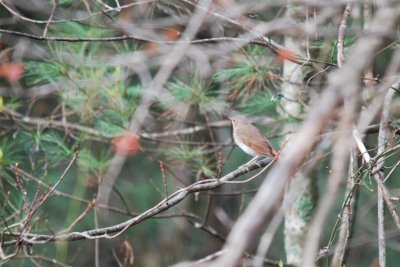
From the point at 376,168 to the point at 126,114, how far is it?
141 centimetres

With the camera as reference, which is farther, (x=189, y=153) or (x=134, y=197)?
(x=134, y=197)

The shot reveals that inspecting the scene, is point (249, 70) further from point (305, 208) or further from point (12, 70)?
point (12, 70)

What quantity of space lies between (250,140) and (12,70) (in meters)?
1.30

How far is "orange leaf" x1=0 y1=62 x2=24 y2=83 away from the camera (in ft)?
11.3

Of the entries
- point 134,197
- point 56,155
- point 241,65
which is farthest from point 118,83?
point 134,197

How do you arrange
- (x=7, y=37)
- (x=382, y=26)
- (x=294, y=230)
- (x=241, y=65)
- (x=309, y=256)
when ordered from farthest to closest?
(x=7, y=37) → (x=294, y=230) → (x=241, y=65) → (x=382, y=26) → (x=309, y=256)

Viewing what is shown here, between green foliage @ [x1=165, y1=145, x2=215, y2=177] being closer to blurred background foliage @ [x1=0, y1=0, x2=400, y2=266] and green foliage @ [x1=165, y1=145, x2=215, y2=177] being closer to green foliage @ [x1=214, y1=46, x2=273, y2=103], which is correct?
blurred background foliage @ [x1=0, y1=0, x2=400, y2=266]

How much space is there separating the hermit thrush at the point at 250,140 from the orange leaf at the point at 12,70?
109 centimetres

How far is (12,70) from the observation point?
11.5ft

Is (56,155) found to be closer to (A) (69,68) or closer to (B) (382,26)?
(A) (69,68)

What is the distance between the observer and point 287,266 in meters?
2.84

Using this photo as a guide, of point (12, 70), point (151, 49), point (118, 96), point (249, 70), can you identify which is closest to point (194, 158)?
point (118, 96)

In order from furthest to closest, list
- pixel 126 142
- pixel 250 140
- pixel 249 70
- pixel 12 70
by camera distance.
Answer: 1. pixel 12 70
2. pixel 126 142
3. pixel 250 140
4. pixel 249 70

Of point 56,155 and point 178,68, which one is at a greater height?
point 178,68
